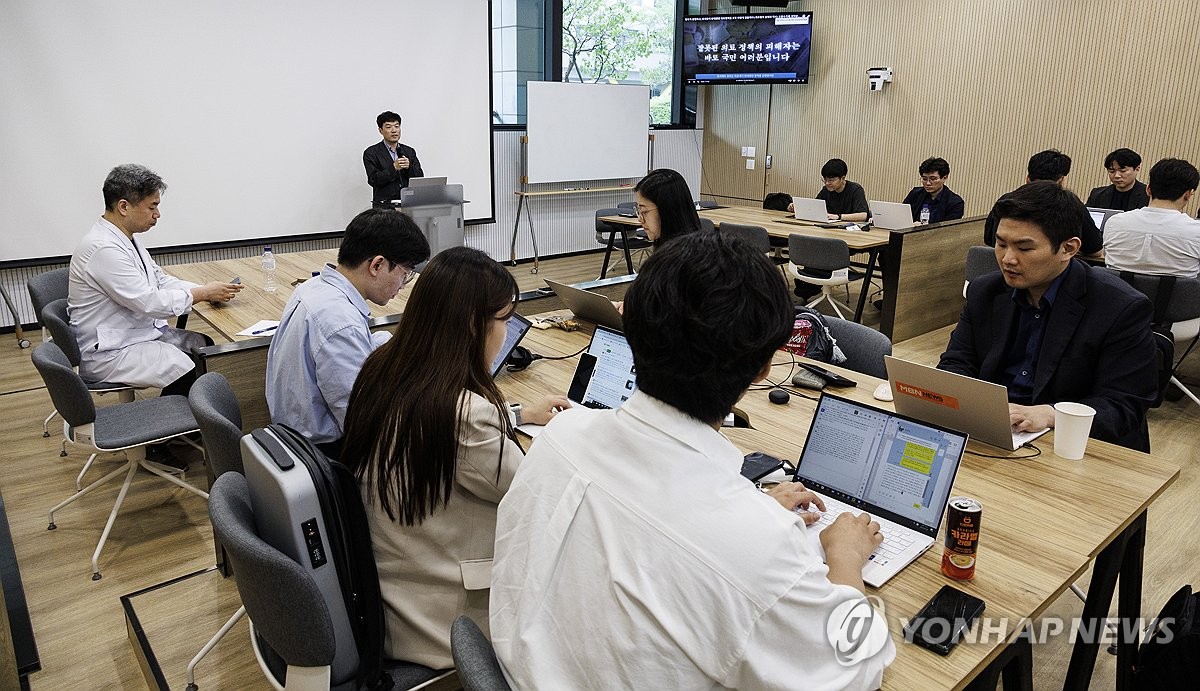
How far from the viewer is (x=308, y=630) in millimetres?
1443

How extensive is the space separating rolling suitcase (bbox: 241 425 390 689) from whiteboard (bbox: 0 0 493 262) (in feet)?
16.6

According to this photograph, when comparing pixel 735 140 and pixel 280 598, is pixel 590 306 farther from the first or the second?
pixel 735 140

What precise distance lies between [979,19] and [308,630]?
8.00 metres

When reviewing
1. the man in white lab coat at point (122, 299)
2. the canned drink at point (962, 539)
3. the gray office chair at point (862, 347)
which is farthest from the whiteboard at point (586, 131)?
the canned drink at point (962, 539)

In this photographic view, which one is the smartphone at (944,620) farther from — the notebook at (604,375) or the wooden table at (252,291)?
the wooden table at (252,291)

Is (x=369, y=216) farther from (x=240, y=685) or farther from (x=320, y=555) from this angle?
(x=240, y=685)

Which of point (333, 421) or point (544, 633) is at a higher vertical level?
point (544, 633)

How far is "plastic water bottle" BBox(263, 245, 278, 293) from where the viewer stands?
4.11 m

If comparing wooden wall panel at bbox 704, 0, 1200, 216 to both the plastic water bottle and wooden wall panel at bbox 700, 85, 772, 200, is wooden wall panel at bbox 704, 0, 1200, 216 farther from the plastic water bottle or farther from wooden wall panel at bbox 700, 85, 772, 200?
the plastic water bottle

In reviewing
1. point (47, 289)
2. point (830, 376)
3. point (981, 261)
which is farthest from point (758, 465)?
point (981, 261)

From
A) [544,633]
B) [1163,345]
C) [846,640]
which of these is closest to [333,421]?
[544,633]

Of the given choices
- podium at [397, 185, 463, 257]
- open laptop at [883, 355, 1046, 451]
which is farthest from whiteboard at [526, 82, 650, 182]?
open laptop at [883, 355, 1046, 451]

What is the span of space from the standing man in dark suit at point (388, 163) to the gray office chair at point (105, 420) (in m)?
3.70

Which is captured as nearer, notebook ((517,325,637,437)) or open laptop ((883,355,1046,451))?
open laptop ((883,355,1046,451))
